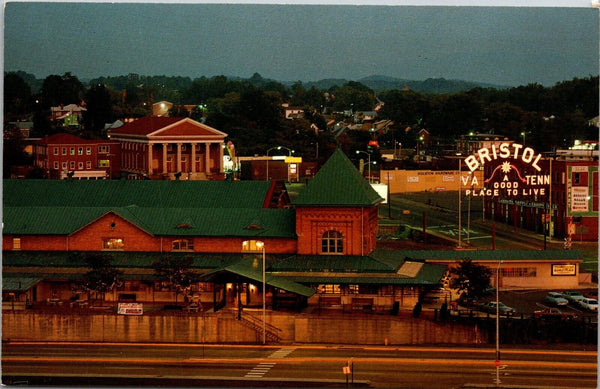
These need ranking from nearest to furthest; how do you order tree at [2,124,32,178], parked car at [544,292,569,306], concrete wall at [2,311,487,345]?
1. concrete wall at [2,311,487,345]
2. parked car at [544,292,569,306]
3. tree at [2,124,32,178]

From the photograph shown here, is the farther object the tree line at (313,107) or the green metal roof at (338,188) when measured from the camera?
the tree line at (313,107)

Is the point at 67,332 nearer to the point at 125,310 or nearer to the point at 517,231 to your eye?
the point at 125,310

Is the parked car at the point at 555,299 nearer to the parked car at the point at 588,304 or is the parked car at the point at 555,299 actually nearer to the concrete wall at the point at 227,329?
the parked car at the point at 588,304

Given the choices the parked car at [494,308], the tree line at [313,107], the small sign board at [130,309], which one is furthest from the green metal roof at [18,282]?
the parked car at [494,308]

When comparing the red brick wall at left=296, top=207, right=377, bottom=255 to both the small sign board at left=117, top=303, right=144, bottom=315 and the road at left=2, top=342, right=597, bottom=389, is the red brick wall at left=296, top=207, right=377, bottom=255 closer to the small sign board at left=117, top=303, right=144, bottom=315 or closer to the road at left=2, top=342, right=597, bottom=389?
the road at left=2, top=342, right=597, bottom=389

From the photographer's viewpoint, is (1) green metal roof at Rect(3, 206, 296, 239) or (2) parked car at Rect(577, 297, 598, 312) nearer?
(2) parked car at Rect(577, 297, 598, 312)

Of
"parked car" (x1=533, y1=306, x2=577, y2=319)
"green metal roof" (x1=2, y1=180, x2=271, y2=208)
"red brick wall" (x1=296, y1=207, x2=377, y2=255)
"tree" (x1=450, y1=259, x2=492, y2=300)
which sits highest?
"green metal roof" (x1=2, y1=180, x2=271, y2=208)

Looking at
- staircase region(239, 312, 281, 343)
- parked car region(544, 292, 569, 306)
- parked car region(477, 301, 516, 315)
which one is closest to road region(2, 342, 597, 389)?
staircase region(239, 312, 281, 343)
